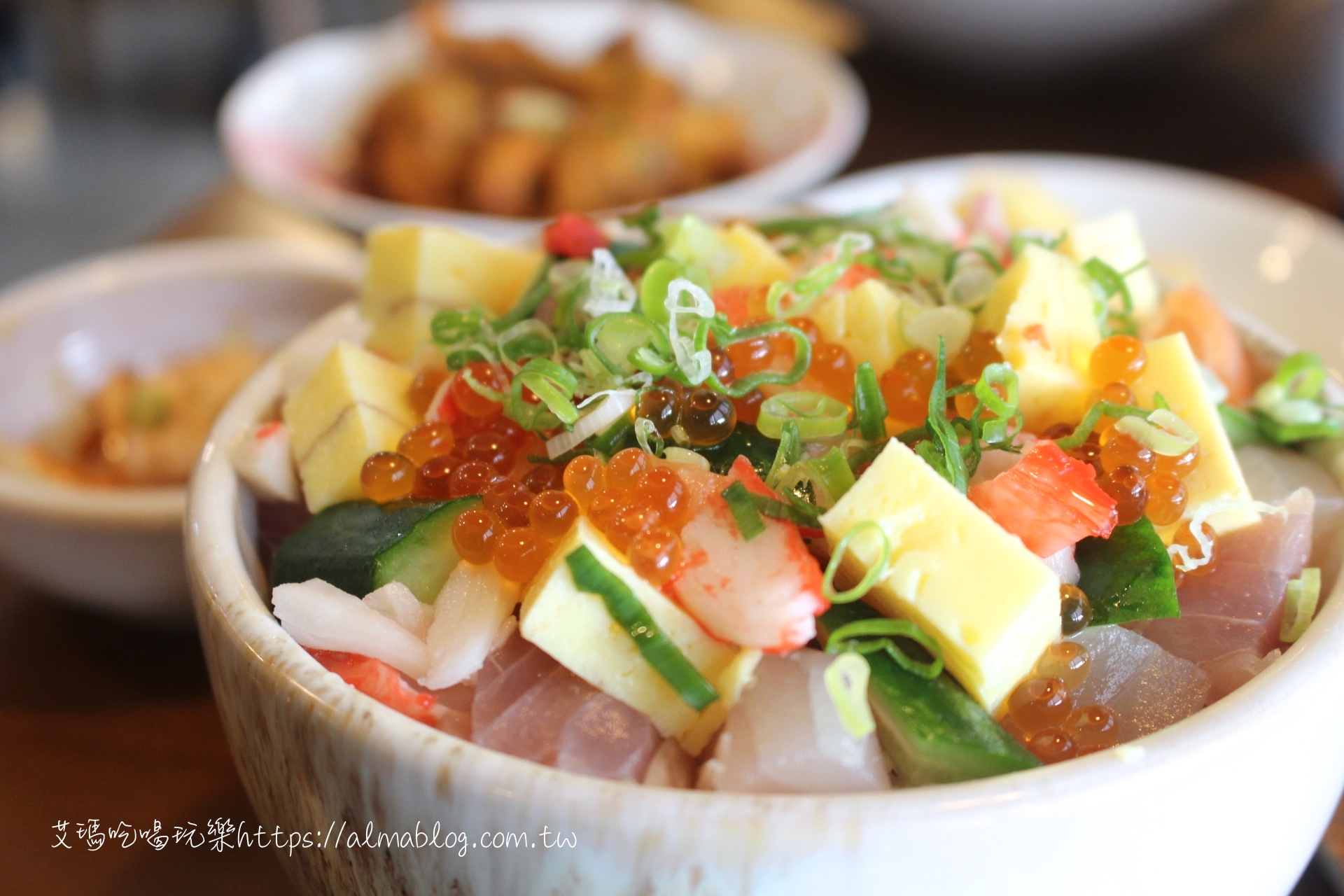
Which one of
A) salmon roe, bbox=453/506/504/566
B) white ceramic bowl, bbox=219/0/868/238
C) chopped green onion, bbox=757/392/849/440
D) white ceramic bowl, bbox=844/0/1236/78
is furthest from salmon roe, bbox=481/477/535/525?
white ceramic bowl, bbox=844/0/1236/78

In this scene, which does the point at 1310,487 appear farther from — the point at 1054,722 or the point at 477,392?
the point at 477,392

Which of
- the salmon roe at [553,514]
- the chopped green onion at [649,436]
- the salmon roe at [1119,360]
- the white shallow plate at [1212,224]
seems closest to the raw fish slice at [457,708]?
the salmon roe at [553,514]

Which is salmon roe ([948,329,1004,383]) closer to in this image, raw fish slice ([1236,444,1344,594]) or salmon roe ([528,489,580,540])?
raw fish slice ([1236,444,1344,594])

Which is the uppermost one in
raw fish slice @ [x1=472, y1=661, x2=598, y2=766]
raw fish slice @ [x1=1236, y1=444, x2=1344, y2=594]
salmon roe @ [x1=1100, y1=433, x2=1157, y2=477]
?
salmon roe @ [x1=1100, y1=433, x2=1157, y2=477]

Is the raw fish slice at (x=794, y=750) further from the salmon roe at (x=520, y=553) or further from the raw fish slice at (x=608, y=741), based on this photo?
the salmon roe at (x=520, y=553)

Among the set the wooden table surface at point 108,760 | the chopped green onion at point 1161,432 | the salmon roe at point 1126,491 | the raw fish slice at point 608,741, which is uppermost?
the chopped green onion at point 1161,432

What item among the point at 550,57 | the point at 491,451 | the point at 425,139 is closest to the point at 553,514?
the point at 491,451
